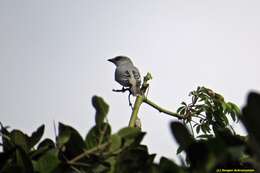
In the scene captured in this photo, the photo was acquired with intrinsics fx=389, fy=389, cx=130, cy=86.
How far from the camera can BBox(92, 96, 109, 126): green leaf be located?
1.34 m

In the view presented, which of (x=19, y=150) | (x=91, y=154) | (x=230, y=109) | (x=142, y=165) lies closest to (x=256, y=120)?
(x=142, y=165)

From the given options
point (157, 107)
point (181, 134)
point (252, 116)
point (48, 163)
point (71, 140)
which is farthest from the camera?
point (157, 107)

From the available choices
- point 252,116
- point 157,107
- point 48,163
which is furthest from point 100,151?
point 157,107

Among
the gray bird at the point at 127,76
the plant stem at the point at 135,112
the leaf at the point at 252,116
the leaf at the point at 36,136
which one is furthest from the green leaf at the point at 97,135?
the gray bird at the point at 127,76

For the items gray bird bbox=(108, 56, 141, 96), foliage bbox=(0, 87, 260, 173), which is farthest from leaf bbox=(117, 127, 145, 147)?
gray bird bbox=(108, 56, 141, 96)

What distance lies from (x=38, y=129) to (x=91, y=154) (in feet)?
1.02

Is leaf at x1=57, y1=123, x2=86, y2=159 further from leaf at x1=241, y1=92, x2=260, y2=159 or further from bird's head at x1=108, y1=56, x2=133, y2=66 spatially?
bird's head at x1=108, y1=56, x2=133, y2=66

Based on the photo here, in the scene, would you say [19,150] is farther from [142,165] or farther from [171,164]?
[171,164]

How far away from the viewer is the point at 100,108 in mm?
1350

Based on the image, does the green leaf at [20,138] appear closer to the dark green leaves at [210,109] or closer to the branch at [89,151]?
the branch at [89,151]

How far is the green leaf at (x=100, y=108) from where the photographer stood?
4.39 feet

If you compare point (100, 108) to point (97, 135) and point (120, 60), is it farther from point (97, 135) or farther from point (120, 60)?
point (120, 60)

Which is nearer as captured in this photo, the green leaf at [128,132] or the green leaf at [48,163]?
the green leaf at [48,163]

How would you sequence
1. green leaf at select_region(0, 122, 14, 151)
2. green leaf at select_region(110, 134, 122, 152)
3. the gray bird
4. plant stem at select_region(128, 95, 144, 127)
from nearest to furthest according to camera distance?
1. green leaf at select_region(110, 134, 122, 152)
2. green leaf at select_region(0, 122, 14, 151)
3. plant stem at select_region(128, 95, 144, 127)
4. the gray bird
